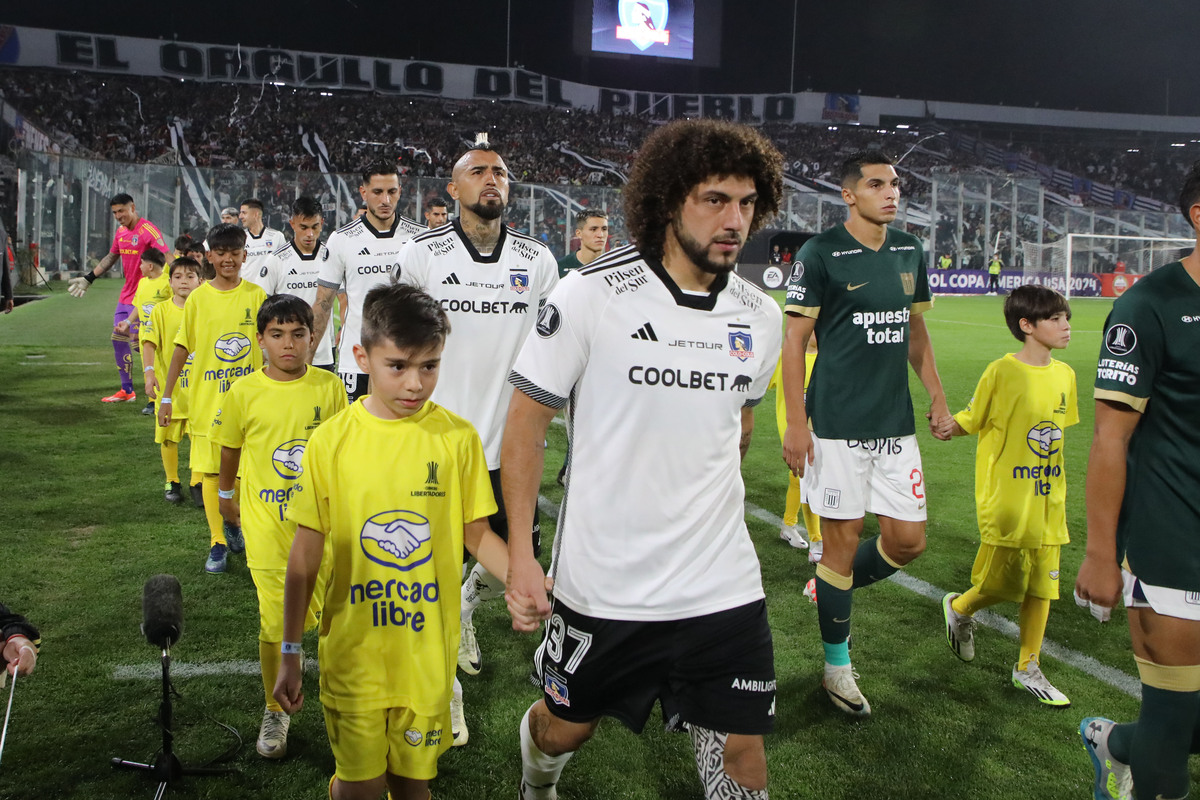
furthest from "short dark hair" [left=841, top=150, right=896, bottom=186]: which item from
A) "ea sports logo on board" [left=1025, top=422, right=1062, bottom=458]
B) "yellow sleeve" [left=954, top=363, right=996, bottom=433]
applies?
"ea sports logo on board" [left=1025, top=422, right=1062, bottom=458]

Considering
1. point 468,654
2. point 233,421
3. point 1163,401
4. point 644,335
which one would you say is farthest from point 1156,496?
point 233,421

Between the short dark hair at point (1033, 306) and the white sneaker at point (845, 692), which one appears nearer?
the white sneaker at point (845, 692)

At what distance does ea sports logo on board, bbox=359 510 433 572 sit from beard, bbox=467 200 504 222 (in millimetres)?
1999

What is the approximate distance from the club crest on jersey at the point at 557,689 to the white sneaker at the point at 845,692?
6.69 feet

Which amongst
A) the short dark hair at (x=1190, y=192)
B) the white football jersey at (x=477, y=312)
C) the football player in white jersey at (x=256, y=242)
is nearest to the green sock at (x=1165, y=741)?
the short dark hair at (x=1190, y=192)

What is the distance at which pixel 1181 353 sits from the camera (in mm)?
2846

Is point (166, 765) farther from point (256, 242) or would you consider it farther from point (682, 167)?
point (256, 242)

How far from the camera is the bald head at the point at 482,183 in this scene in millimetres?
4469

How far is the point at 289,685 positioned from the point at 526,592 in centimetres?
80

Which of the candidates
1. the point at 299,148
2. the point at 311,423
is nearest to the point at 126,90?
the point at 299,148

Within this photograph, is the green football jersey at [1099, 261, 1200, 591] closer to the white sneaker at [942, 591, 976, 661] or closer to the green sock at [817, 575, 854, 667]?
the green sock at [817, 575, 854, 667]

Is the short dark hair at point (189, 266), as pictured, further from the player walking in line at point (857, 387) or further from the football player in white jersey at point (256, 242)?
the player walking in line at point (857, 387)

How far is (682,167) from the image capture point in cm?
282

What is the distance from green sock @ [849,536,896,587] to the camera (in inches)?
186
